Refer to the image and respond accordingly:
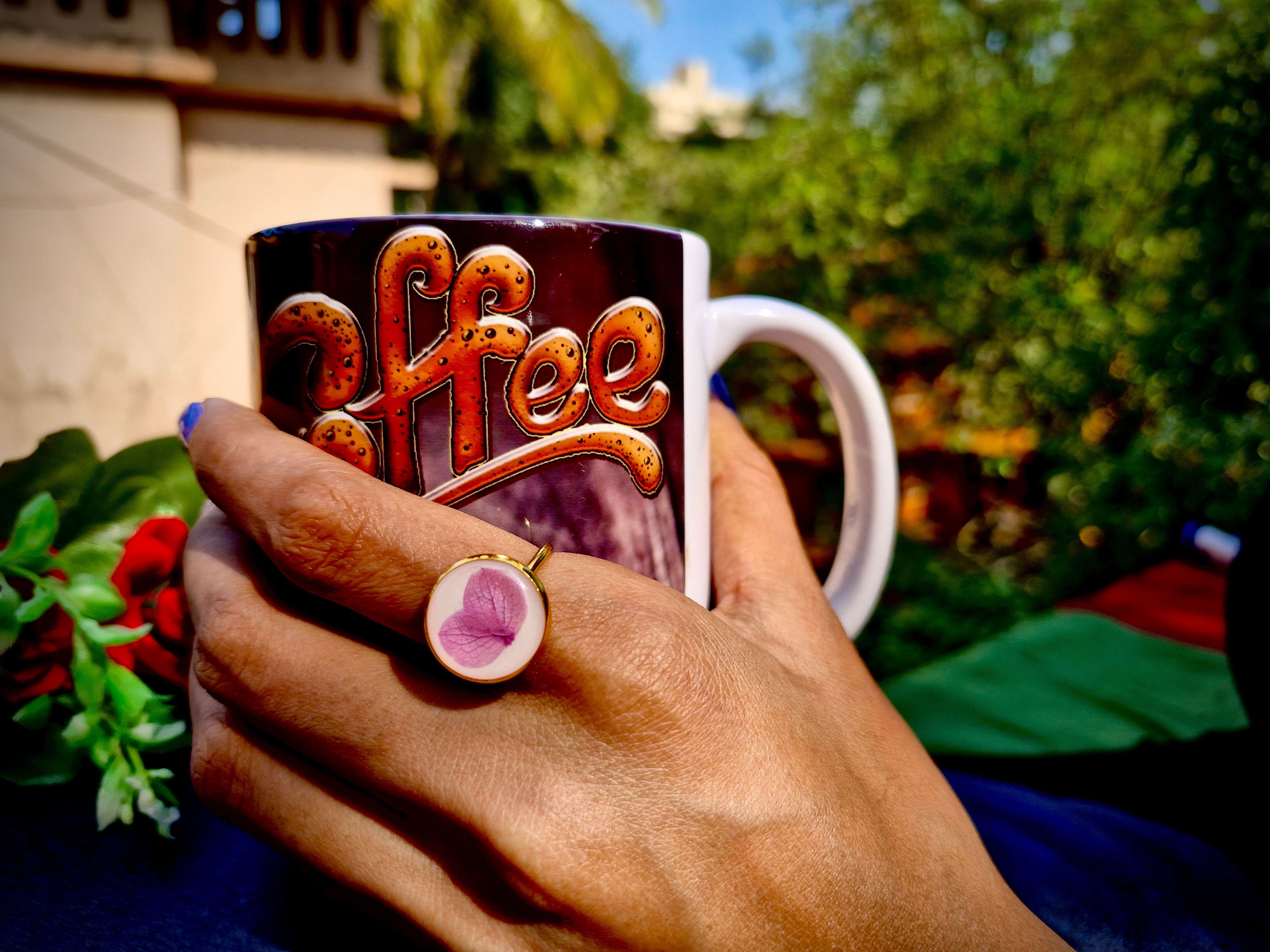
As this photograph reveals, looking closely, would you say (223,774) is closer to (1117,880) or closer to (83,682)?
(83,682)

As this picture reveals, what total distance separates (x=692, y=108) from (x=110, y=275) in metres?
27.5

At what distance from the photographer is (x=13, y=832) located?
0.59 metres

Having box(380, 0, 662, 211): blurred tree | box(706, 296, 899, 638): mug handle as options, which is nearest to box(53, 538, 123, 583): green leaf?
box(706, 296, 899, 638): mug handle

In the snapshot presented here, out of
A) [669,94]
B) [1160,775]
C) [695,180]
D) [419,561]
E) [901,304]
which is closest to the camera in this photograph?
[419,561]

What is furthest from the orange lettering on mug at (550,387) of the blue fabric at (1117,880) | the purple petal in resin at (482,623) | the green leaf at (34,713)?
the blue fabric at (1117,880)

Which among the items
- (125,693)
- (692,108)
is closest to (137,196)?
(125,693)

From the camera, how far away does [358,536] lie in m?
0.48

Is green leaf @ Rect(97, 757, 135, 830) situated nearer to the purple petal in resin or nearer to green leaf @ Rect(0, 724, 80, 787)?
green leaf @ Rect(0, 724, 80, 787)

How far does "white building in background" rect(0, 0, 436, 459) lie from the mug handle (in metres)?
0.48

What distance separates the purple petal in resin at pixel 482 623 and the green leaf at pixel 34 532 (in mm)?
385

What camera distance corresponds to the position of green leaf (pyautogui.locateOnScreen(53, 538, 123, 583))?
0.69m

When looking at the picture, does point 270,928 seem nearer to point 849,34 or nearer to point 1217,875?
point 1217,875

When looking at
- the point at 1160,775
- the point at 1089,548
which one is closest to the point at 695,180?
the point at 1089,548

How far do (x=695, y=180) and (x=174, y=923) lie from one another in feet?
22.3
